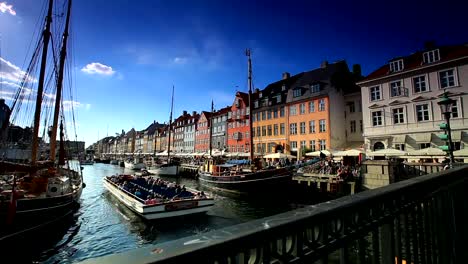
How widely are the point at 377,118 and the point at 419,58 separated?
23.2ft

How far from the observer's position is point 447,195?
3.04m

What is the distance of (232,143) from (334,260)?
44.6 metres

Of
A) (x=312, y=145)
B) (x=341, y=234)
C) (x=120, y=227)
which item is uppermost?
(x=312, y=145)

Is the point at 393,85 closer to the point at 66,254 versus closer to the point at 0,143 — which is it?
the point at 66,254

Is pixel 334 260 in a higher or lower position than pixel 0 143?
lower

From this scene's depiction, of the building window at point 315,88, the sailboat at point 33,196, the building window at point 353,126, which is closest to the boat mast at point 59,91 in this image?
the sailboat at point 33,196

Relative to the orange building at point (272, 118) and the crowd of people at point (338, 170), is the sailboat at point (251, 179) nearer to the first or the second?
the crowd of people at point (338, 170)

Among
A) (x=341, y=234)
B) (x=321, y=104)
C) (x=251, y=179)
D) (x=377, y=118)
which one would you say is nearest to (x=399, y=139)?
(x=377, y=118)

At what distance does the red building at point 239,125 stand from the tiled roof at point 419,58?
25414 mm

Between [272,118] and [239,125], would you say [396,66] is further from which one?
[239,125]

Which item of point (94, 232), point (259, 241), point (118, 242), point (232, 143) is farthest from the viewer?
point (232, 143)

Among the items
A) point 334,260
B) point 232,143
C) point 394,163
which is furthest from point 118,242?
point 232,143

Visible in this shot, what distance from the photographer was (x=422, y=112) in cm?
2366

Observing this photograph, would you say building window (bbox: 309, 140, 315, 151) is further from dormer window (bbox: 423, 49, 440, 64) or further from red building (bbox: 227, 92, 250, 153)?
dormer window (bbox: 423, 49, 440, 64)
